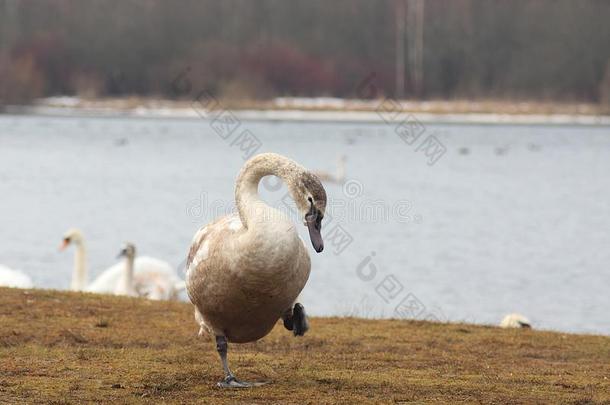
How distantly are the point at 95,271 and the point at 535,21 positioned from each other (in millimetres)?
67583

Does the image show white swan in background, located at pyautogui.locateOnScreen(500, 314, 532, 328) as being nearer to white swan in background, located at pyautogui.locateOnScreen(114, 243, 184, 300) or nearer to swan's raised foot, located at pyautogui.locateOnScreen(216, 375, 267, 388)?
white swan in background, located at pyautogui.locateOnScreen(114, 243, 184, 300)

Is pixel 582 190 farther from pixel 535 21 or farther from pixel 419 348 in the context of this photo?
pixel 535 21

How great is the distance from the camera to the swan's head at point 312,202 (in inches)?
277

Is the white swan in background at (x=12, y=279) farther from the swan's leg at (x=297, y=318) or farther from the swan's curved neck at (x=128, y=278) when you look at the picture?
the swan's leg at (x=297, y=318)

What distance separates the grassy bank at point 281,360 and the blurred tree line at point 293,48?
6166 centimetres

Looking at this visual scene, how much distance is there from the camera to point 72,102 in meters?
76.1

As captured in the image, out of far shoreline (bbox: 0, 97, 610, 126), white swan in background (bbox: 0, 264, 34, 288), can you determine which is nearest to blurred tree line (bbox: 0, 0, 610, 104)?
far shoreline (bbox: 0, 97, 610, 126)

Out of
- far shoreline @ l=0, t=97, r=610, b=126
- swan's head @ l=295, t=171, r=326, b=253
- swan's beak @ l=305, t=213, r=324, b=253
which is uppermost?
far shoreline @ l=0, t=97, r=610, b=126

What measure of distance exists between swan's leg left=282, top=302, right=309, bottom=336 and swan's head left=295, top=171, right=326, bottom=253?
3.03 ft

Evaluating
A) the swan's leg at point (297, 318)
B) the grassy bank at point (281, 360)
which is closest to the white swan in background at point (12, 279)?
the grassy bank at point (281, 360)

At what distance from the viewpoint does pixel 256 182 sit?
7.67 meters

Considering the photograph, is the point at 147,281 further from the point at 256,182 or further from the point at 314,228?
the point at 314,228

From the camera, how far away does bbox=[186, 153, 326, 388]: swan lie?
714 cm

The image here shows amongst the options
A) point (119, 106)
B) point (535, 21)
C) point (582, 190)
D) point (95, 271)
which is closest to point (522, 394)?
point (95, 271)
